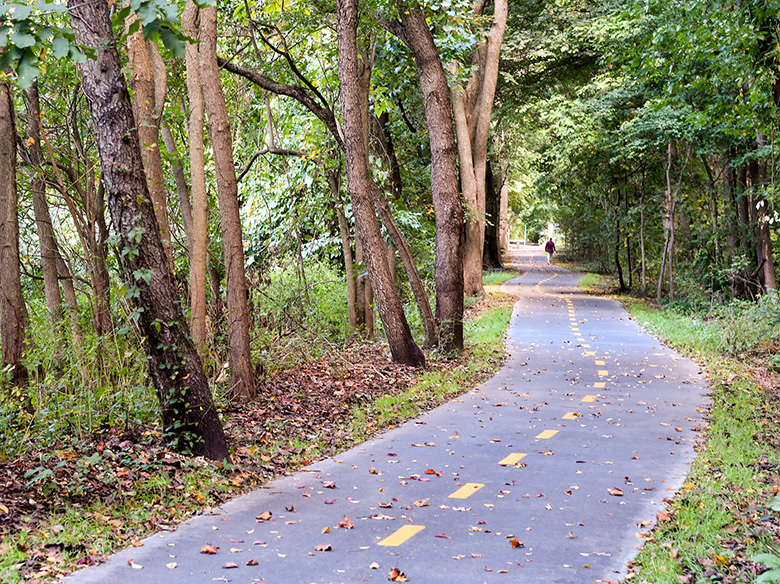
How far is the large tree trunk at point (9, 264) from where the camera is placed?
8.73 meters

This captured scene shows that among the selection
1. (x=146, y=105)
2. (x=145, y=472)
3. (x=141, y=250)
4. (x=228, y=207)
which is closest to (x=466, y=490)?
(x=145, y=472)

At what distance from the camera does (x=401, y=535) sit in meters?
5.62

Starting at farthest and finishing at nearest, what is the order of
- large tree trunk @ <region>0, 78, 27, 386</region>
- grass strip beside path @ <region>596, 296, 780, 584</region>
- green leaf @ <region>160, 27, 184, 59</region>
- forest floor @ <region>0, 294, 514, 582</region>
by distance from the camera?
large tree trunk @ <region>0, 78, 27, 386</region> → forest floor @ <region>0, 294, 514, 582</region> → grass strip beside path @ <region>596, 296, 780, 584</region> → green leaf @ <region>160, 27, 184, 59</region>

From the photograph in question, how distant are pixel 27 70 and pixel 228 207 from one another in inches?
251

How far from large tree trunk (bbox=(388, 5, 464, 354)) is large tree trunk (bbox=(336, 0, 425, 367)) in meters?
1.75

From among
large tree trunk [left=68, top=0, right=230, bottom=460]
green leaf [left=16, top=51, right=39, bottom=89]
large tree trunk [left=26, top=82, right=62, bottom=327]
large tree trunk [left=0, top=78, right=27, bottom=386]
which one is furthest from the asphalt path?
large tree trunk [left=26, top=82, right=62, bottom=327]

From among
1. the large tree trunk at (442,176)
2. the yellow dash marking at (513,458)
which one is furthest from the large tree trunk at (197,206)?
the large tree trunk at (442,176)

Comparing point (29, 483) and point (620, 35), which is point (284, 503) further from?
point (620, 35)

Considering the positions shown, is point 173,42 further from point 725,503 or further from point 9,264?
point 9,264

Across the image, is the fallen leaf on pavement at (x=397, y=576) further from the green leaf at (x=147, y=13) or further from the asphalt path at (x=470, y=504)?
the green leaf at (x=147, y=13)

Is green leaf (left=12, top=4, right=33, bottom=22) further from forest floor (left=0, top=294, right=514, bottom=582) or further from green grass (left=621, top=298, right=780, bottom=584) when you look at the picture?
green grass (left=621, top=298, right=780, bottom=584)

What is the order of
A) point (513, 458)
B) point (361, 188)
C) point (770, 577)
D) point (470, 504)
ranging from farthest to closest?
point (361, 188) → point (513, 458) → point (470, 504) → point (770, 577)

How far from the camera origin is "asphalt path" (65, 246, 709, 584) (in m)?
4.98

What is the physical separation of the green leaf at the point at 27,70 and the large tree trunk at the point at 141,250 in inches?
118
